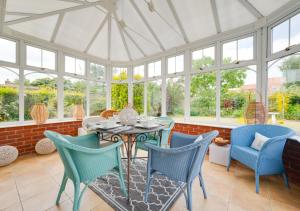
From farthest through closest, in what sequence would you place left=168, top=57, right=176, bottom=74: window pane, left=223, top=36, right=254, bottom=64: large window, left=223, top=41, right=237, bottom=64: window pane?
left=168, top=57, right=176, bottom=74: window pane → left=223, top=41, right=237, bottom=64: window pane → left=223, top=36, right=254, bottom=64: large window

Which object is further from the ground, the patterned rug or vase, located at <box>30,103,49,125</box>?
vase, located at <box>30,103,49,125</box>

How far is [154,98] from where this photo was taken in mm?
4793

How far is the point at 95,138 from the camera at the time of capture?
7.13 ft

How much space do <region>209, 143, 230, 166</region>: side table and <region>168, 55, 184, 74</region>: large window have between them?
89.3 inches

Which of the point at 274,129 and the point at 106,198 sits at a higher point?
the point at 274,129

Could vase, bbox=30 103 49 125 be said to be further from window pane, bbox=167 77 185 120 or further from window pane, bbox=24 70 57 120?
window pane, bbox=167 77 185 120

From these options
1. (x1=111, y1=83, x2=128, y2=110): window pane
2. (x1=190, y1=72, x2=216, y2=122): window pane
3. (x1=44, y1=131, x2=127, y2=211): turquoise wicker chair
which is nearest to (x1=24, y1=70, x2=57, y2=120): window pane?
(x1=111, y1=83, x2=128, y2=110): window pane

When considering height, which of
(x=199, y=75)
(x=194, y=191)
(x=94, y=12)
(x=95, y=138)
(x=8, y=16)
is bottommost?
(x=194, y=191)

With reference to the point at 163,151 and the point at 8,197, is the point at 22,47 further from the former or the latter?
the point at 163,151

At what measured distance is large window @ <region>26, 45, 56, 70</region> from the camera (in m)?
3.51

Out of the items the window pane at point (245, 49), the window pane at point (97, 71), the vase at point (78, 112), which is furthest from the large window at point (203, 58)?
→ the vase at point (78, 112)

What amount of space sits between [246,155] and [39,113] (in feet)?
13.9

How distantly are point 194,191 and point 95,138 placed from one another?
5.22ft

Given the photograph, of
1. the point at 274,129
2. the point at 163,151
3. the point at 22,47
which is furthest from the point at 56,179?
the point at 274,129
